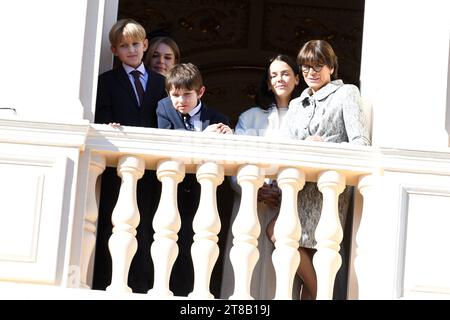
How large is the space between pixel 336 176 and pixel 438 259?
2.10 feet

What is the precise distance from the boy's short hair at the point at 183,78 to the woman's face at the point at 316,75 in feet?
1.81

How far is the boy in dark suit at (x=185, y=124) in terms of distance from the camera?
912cm

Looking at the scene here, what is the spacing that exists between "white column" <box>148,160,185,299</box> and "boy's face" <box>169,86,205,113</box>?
43 cm

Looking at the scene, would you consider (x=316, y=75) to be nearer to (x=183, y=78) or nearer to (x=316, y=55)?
(x=316, y=55)

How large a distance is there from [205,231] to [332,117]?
0.93 meters

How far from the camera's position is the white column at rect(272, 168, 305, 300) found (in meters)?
8.69

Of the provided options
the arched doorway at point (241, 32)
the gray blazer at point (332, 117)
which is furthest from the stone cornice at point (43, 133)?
the arched doorway at point (241, 32)

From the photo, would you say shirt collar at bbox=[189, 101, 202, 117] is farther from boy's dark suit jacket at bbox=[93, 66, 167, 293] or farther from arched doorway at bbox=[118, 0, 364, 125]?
arched doorway at bbox=[118, 0, 364, 125]

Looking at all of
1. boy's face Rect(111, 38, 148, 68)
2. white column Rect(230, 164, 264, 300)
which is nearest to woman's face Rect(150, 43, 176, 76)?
boy's face Rect(111, 38, 148, 68)

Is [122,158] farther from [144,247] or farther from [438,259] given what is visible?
[438,259]

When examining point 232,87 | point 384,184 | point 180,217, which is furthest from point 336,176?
point 232,87

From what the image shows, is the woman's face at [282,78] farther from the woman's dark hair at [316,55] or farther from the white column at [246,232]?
the white column at [246,232]

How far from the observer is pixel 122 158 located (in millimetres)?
8891

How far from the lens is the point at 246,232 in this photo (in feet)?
28.7
